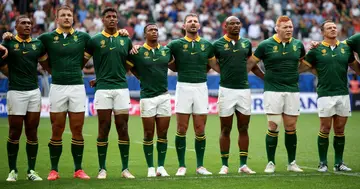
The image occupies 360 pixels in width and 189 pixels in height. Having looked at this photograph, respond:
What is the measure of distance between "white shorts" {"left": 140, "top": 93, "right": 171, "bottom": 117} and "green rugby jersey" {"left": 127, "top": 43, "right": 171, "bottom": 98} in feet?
0.24

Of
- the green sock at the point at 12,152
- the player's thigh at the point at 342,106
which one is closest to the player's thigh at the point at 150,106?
the green sock at the point at 12,152

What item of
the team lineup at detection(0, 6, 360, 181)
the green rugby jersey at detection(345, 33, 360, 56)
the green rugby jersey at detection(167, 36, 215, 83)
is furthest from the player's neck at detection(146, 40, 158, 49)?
the green rugby jersey at detection(345, 33, 360, 56)

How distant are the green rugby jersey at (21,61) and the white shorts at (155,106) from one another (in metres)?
1.90

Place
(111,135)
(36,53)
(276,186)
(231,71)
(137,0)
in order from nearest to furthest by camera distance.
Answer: (276,186) < (36,53) < (231,71) < (111,135) < (137,0)

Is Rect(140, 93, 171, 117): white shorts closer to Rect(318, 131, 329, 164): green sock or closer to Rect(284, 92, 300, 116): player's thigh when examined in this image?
Rect(284, 92, 300, 116): player's thigh

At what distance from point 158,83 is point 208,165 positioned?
264 centimetres

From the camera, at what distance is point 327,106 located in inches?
507

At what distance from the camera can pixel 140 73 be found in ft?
40.7

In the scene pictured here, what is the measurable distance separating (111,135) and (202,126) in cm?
804

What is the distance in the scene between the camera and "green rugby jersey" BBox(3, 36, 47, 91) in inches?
466

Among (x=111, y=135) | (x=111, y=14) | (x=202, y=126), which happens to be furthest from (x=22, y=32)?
(x=111, y=135)

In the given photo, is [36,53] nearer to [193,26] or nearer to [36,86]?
[36,86]

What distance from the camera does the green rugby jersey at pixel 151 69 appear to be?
40.4 feet

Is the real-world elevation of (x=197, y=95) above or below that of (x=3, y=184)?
above
